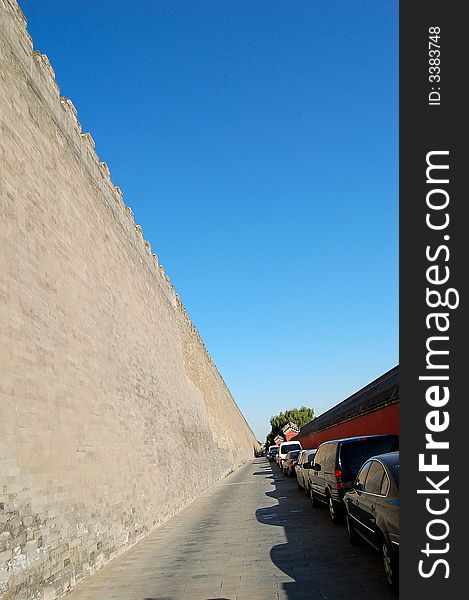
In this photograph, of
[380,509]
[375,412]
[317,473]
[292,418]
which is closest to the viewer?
[380,509]

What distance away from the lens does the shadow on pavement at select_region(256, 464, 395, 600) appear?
6203 mm

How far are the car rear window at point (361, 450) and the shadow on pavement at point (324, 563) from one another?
1.10 metres

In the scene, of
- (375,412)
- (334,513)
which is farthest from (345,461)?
(375,412)

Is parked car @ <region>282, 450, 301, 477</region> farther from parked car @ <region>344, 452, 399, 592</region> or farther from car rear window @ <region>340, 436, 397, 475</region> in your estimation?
parked car @ <region>344, 452, 399, 592</region>

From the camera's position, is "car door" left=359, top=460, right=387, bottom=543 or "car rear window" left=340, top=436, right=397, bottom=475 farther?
"car rear window" left=340, top=436, right=397, bottom=475

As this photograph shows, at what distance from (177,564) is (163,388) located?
9469 millimetres

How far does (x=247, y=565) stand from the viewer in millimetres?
7859

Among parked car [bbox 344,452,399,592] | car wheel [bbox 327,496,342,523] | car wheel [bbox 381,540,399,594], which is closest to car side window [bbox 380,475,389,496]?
parked car [bbox 344,452,399,592]

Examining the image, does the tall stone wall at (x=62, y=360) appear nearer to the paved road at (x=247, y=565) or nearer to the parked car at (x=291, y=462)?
the paved road at (x=247, y=565)

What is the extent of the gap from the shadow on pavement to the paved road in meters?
0.01

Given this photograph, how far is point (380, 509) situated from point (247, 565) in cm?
244

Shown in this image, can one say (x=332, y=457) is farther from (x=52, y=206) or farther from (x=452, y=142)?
(x=452, y=142)

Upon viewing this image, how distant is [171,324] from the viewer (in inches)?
907

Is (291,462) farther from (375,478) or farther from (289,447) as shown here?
(375,478)
